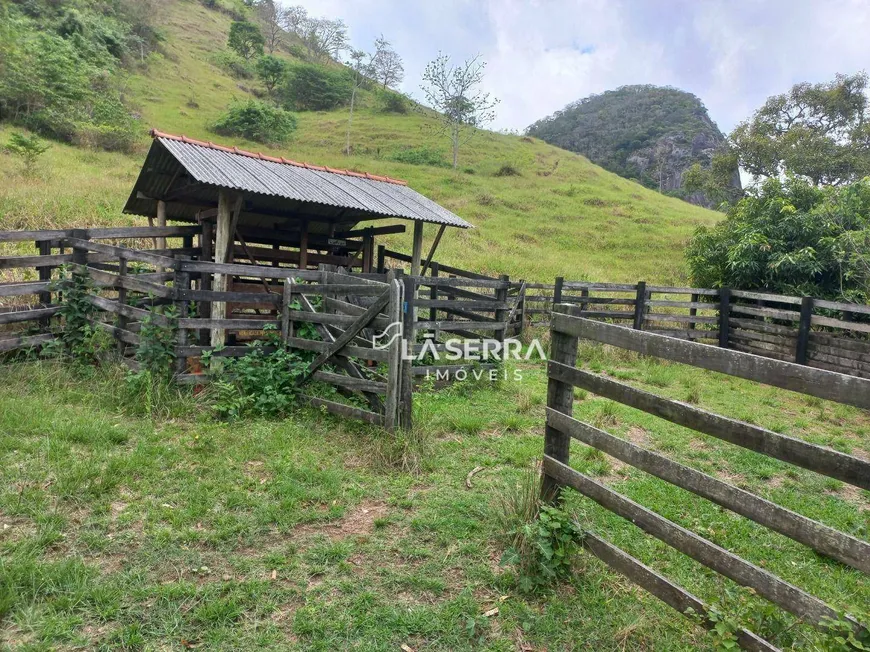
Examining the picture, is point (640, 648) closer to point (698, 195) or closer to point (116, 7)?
point (116, 7)

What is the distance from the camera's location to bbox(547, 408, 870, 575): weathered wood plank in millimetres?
1826

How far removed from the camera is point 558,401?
317cm

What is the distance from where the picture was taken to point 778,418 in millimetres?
6980

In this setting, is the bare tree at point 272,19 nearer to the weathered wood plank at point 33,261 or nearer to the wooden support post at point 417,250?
the wooden support post at point 417,250

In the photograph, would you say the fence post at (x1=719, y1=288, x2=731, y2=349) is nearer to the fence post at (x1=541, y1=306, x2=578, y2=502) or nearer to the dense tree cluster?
the fence post at (x1=541, y1=306, x2=578, y2=502)

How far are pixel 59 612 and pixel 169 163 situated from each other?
7.80m

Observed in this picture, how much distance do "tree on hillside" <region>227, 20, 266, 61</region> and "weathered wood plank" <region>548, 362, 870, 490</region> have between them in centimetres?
6298

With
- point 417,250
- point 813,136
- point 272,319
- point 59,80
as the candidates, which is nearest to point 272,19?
point 59,80

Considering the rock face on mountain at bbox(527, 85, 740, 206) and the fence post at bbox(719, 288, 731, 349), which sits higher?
the rock face on mountain at bbox(527, 85, 740, 206)

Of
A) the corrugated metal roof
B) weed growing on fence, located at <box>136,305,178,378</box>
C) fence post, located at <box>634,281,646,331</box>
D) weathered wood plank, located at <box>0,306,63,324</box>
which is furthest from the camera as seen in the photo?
fence post, located at <box>634,281,646,331</box>

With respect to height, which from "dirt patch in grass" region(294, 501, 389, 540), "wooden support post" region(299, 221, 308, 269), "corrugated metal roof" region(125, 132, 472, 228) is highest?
"corrugated metal roof" region(125, 132, 472, 228)

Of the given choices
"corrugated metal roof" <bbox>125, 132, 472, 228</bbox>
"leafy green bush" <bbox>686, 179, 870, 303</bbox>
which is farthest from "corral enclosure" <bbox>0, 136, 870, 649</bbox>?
"leafy green bush" <bbox>686, 179, 870, 303</bbox>

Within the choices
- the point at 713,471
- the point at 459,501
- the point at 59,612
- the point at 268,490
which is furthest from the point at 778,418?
the point at 59,612

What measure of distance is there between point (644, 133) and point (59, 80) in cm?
7412
